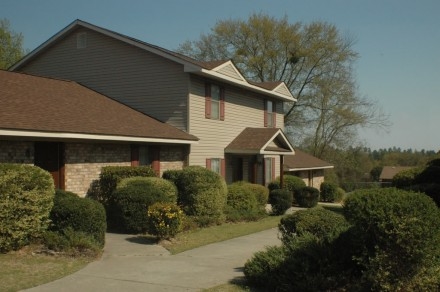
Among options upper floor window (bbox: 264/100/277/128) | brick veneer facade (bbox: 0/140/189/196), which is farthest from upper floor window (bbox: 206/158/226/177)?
upper floor window (bbox: 264/100/277/128)

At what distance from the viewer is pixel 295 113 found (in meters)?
48.0

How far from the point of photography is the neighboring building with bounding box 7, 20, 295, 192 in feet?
67.5

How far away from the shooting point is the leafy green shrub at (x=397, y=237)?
621cm

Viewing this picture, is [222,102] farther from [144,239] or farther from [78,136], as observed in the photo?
[144,239]

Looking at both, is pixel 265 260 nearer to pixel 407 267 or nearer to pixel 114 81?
pixel 407 267

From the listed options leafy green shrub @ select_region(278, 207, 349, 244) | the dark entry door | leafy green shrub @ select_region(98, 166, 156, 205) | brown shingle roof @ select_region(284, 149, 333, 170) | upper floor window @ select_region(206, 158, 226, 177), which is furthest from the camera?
brown shingle roof @ select_region(284, 149, 333, 170)

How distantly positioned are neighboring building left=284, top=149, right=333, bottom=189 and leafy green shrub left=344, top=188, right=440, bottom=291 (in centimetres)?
2586

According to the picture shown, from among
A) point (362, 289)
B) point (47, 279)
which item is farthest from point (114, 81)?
point (362, 289)

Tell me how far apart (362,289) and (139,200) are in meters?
8.22

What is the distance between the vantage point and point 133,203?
1374cm

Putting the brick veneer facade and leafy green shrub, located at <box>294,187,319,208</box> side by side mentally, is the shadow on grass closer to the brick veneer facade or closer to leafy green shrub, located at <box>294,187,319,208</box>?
the brick veneer facade

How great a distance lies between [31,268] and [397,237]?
6546 mm

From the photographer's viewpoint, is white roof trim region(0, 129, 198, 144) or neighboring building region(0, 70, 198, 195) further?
neighboring building region(0, 70, 198, 195)

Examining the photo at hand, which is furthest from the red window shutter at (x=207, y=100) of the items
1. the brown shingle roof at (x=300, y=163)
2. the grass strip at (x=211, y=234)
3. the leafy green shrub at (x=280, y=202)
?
the brown shingle roof at (x=300, y=163)
